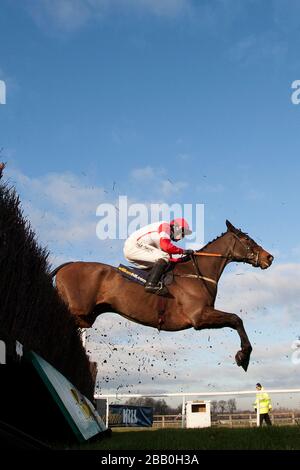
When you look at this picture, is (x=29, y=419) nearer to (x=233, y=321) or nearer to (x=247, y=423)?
(x=233, y=321)

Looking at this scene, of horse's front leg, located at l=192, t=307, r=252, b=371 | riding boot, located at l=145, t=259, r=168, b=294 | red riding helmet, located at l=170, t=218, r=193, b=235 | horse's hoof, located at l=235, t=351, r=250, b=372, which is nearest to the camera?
horse's hoof, located at l=235, t=351, r=250, b=372

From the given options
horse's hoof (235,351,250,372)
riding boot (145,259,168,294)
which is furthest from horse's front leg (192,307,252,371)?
riding boot (145,259,168,294)

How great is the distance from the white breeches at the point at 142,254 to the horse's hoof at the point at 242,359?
81.9 inches

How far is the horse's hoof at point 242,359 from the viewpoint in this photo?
9.22 m

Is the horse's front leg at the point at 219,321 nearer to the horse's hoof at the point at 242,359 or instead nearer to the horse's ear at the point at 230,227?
the horse's hoof at the point at 242,359

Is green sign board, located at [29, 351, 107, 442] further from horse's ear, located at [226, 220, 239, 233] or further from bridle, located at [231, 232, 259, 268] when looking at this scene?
Result: horse's ear, located at [226, 220, 239, 233]

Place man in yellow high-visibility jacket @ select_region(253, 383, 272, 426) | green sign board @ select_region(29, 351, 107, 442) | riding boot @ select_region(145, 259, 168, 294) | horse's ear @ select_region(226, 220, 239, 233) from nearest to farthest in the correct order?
green sign board @ select_region(29, 351, 107, 442) → riding boot @ select_region(145, 259, 168, 294) → horse's ear @ select_region(226, 220, 239, 233) → man in yellow high-visibility jacket @ select_region(253, 383, 272, 426)

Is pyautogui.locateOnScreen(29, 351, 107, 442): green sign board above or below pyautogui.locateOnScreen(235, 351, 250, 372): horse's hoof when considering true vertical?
below

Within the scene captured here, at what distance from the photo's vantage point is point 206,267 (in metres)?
10.2

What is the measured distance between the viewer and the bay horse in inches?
378

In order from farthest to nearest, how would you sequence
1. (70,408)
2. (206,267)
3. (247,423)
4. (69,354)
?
(247,423) → (206,267) → (69,354) → (70,408)

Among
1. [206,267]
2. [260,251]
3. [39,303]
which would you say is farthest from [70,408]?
[260,251]

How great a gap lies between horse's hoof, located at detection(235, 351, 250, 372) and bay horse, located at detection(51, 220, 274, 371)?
28 cm
